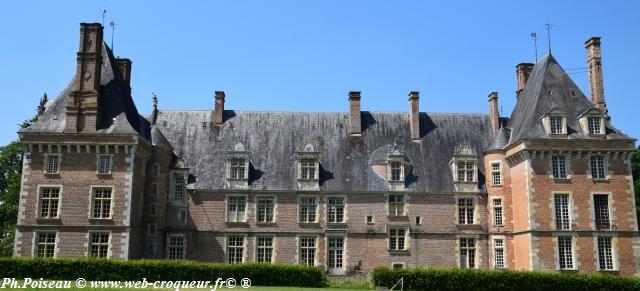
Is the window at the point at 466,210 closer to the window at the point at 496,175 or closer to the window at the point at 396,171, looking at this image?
the window at the point at 496,175

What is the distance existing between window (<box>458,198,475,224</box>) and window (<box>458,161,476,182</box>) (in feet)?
3.67

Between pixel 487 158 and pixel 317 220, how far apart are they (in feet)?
32.9

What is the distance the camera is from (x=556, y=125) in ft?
104

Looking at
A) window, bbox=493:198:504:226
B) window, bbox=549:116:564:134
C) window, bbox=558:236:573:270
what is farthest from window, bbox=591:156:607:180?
window, bbox=493:198:504:226

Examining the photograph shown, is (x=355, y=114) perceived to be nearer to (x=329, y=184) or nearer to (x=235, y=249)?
(x=329, y=184)

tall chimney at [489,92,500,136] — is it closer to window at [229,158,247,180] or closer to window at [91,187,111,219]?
window at [229,158,247,180]

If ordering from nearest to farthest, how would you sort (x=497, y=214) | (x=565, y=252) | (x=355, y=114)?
(x=565, y=252)
(x=497, y=214)
(x=355, y=114)

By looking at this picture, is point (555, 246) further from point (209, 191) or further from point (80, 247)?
point (80, 247)

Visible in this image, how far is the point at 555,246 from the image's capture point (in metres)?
30.0

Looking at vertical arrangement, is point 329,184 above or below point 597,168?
below

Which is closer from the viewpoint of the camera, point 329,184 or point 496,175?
point 496,175

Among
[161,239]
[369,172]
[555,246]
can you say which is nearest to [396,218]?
[369,172]

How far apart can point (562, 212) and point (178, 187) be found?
64.4 feet

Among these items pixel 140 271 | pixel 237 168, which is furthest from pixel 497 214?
pixel 140 271
